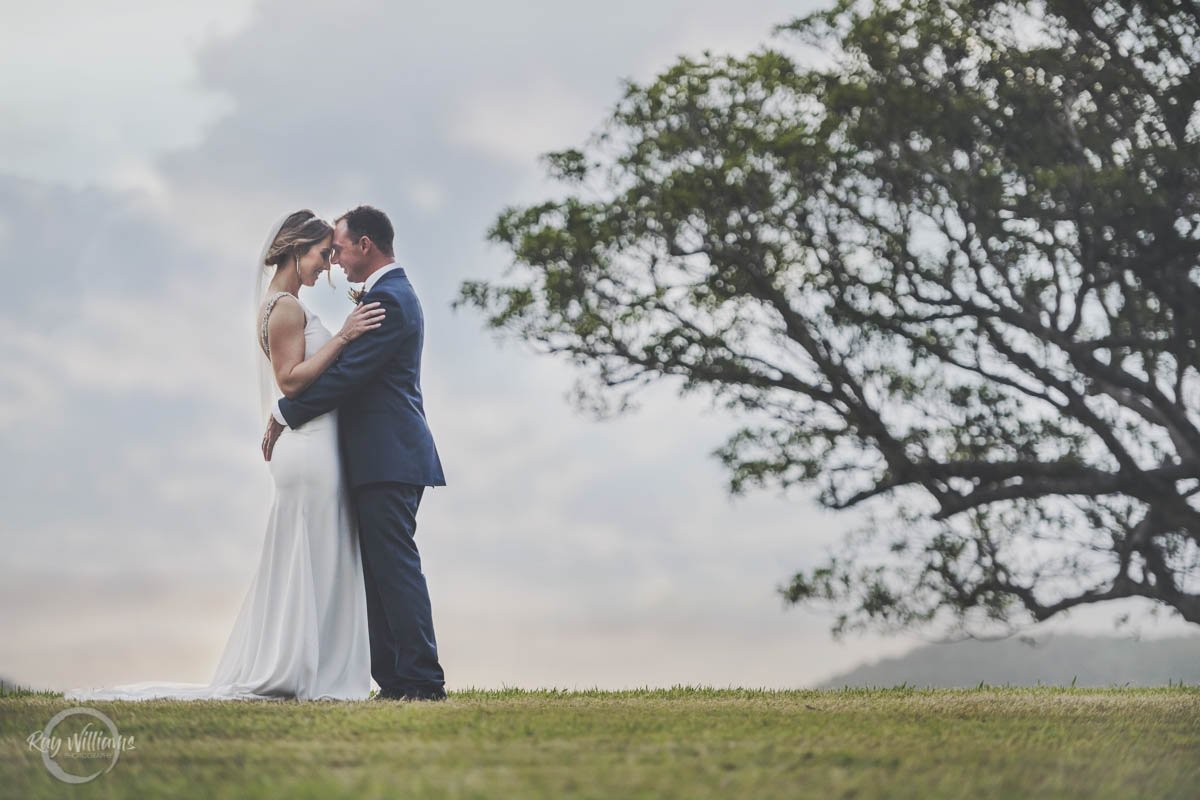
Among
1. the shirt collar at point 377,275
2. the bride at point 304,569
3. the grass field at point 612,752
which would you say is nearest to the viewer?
the grass field at point 612,752

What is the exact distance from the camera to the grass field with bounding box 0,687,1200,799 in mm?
2738

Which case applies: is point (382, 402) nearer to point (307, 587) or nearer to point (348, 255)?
point (348, 255)

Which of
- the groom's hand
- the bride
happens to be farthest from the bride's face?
the groom's hand

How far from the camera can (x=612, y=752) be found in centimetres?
322

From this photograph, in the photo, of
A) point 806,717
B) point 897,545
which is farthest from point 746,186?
point 806,717

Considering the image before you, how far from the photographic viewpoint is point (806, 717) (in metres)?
4.53

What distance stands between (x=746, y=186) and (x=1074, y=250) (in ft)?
7.76

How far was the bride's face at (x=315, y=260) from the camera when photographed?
203 inches

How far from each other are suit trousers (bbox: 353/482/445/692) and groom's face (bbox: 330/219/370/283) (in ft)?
3.40

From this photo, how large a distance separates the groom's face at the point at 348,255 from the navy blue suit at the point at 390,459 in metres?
0.23

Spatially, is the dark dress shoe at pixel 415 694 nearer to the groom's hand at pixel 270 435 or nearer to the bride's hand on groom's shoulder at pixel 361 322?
the groom's hand at pixel 270 435

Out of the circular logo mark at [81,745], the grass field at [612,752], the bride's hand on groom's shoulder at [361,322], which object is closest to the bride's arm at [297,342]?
the bride's hand on groom's shoulder at [361,322]

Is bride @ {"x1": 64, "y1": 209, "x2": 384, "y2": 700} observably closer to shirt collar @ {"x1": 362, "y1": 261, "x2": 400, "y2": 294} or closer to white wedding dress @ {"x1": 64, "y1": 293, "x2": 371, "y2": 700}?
white wedding dress @ {"x1": 64, "y1": 293, "x2": 371, "y2": 700}

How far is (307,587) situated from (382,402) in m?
0.87
